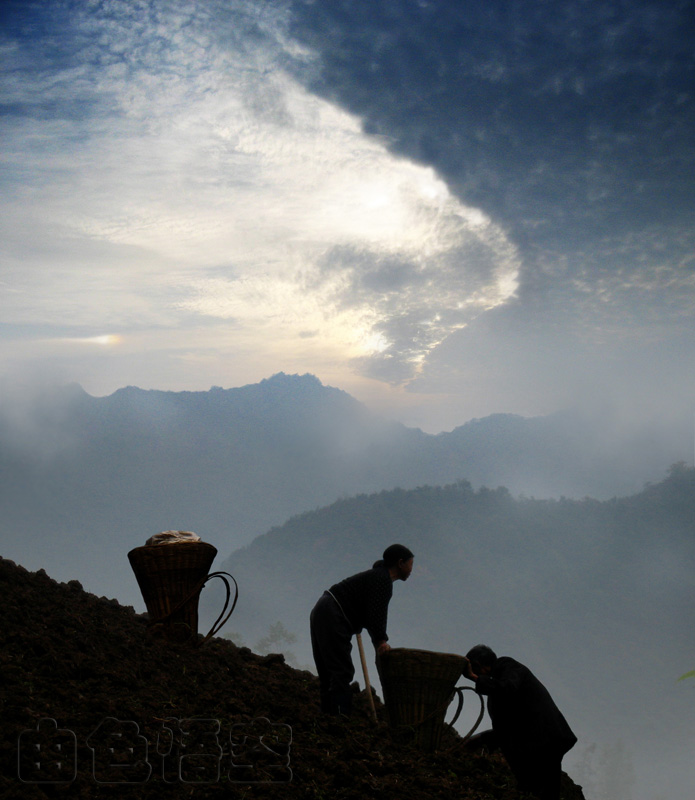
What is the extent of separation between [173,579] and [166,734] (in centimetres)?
295

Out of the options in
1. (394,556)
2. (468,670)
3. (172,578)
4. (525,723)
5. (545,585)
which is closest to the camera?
(525,723)

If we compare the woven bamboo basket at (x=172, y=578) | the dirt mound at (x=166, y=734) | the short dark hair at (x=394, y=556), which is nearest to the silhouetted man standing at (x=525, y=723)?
the dirt mound at (x=166, y=734)

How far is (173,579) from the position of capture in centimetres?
771

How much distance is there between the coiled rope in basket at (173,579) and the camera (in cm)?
763

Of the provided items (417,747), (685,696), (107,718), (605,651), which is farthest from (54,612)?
(605,651)

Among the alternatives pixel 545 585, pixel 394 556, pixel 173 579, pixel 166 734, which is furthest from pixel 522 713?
pixel 545 585

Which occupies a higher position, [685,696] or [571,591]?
[571,591]

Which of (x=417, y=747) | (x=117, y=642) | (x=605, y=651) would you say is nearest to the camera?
(x=417, y=747)

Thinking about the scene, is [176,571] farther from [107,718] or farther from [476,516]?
[476,516]

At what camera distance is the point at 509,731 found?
17.5ft

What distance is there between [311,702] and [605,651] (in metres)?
129

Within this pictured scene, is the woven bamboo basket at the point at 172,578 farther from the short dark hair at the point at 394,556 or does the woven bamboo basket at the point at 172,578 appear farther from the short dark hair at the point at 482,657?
the short dark hair at the point at 482,657

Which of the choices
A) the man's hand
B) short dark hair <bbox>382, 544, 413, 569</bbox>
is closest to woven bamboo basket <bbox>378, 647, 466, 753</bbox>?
the man's hand

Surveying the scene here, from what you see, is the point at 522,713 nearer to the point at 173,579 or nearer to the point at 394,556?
the point at 394,556
